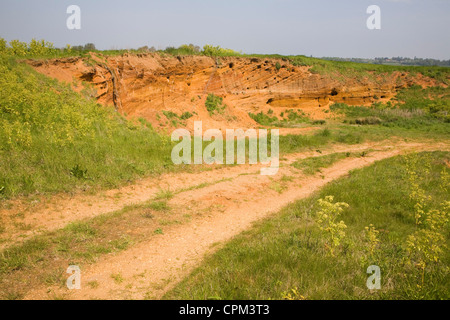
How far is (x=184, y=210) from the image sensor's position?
26.6 ft

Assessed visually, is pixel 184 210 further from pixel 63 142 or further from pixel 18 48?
pixel 18 48

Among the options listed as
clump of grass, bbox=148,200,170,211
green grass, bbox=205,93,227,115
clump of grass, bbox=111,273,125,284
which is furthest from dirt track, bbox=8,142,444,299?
green grass, bbox=205,93,227,115

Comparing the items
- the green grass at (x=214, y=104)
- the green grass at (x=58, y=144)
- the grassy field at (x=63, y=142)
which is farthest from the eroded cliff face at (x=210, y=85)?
the green grass at (x=58, y=144)

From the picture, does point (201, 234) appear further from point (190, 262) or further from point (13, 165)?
point (13, 165)

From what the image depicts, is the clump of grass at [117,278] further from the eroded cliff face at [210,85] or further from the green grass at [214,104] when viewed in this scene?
the green grass at [214,104]

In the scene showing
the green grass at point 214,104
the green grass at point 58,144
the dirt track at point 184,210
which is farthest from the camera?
the green grass at point 214,104

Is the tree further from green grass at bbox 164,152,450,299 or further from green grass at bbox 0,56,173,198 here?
green grass at bbox 164,152,450,299

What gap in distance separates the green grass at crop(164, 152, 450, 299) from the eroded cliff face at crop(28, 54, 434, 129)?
507 inches

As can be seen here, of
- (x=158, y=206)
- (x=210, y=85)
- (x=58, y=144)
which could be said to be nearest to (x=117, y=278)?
(x=158, y=206)

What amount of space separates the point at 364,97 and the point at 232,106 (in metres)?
15.3

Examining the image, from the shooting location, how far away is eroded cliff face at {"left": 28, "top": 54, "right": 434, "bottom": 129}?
1645cm

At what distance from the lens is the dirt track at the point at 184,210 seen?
5.04m

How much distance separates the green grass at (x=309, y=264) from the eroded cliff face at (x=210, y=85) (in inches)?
507

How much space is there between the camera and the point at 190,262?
19.0 feet
